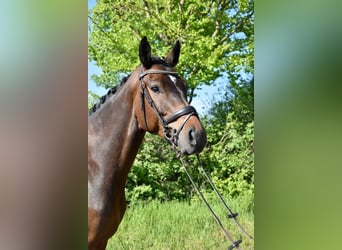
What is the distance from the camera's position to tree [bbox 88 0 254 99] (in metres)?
1.55

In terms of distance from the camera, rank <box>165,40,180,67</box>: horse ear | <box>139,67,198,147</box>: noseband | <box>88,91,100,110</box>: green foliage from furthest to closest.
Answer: <box>88,91,100,110</box>: green foliage
<box>165,40,180,67</box>: horse ear
<box>139,67,198,147</box>: noseband

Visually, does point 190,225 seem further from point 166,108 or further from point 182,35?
point 182,35

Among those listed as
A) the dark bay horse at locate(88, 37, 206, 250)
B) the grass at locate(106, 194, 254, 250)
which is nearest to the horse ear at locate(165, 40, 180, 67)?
the dark bay horse at locate(88, 37, 206, 250)

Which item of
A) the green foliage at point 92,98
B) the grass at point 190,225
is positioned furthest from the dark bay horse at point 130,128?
the grass at point 190,225

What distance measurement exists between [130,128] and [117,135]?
0.05 metres

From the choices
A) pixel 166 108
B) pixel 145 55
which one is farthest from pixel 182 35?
pixel 166 108

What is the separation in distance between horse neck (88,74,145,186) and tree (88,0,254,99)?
224 mm

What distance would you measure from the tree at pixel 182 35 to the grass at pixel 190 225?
0.53 m

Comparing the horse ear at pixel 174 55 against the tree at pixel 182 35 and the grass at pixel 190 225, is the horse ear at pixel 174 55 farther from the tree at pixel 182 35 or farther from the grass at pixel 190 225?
A: the grass at pixel 190 225

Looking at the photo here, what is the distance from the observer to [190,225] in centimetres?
165

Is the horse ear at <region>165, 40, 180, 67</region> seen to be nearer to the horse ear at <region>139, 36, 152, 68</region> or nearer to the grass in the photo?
the horse ear at <region>139, 36, 152, 68</region>
